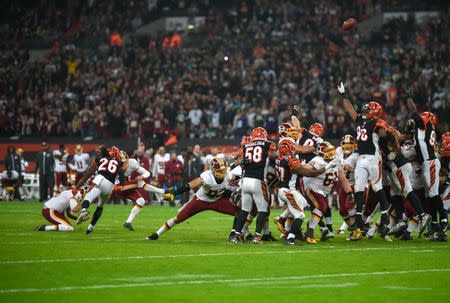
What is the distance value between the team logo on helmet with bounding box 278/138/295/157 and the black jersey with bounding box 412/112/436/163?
2.14 m

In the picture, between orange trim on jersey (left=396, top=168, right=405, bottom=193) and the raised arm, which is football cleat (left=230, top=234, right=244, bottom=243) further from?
the raised arm

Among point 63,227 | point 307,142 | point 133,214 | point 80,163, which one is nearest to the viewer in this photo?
point 307,142

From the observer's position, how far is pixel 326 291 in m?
9.70

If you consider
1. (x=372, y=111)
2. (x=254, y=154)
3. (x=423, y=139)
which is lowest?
(x=254, y=154)

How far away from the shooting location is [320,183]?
49.9 ft

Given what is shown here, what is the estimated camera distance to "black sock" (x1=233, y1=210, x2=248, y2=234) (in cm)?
1447

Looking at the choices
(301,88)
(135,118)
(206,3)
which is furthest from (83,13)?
(301,88)

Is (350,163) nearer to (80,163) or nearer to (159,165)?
(159,165)

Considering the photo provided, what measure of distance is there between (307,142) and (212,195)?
6.63 ft

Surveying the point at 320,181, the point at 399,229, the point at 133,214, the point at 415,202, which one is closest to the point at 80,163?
the point at 133,214

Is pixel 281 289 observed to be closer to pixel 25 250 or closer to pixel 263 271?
pixel 263 271

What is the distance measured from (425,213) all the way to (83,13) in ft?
91.3

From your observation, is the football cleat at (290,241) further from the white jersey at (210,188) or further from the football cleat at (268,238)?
the white jersey at (210,188)

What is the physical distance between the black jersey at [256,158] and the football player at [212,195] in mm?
529
